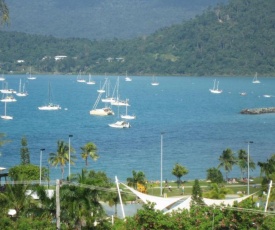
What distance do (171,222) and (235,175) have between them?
34.8 m

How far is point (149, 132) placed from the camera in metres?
101

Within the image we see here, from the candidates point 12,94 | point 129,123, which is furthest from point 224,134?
point 12,94

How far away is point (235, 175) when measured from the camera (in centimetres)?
6431

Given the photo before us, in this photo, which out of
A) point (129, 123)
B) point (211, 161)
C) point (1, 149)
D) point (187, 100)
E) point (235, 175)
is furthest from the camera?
point (187, 100)

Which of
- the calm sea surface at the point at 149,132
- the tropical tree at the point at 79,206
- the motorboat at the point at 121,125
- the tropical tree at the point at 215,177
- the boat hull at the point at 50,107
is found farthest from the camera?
the boat hull at the point at 50,107

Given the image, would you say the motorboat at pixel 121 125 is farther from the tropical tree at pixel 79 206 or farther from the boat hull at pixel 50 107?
the tropical tree at pixel 79 206

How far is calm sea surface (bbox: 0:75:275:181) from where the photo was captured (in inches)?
2891

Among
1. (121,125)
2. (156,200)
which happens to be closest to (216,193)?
(156,200)

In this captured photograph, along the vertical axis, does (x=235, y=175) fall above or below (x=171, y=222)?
below

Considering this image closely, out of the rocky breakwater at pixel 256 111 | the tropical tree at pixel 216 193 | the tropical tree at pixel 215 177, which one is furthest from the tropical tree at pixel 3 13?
the rocky breakwater at pixel 256 111

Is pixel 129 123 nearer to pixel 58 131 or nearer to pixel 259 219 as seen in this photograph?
pixel 58 131

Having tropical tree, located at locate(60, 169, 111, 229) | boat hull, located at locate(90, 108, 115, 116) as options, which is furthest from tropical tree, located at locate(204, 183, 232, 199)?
boat hull, located at locate(90, 108, 115, 116)

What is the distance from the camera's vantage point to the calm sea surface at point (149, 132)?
73438 mm

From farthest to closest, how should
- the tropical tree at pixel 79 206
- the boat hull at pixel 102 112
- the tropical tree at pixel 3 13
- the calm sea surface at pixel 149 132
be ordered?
the boat hull at pixel 102 112, the calm sea surface at pixel 149 132, the tropical tree at pixel 79 206, the tropical tree at pixel 3 13
